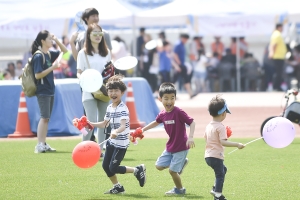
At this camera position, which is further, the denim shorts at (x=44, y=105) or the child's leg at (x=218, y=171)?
the denim shorts at (x=44, y=105)

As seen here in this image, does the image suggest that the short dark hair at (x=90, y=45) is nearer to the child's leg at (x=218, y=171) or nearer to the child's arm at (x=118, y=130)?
the child's arm at (x=118, y=130)

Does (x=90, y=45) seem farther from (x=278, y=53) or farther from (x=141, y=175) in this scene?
(x=278, y=53)

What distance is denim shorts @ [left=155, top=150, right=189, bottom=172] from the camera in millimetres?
8023

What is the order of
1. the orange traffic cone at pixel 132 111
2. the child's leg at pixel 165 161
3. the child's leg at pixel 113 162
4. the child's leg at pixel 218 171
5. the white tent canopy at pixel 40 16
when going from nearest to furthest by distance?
the child's leg at pixel 218 171
the child's leg at pixel 165 161
the child's leg at pixel 113 162
the orange traffic cone at pixel 132 111
the white tent canopy at pixel 40 16

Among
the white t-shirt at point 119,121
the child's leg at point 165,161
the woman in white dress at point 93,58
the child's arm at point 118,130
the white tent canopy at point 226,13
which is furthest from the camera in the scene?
the white tent canopy at point 226,13

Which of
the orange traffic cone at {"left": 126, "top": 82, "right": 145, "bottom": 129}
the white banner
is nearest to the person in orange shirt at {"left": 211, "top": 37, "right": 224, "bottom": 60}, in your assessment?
the white banner

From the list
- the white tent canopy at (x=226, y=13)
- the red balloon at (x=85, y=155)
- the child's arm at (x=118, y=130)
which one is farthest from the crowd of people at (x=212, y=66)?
the red balloon at (x=85, y=155)

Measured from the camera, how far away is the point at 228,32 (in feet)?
80.5

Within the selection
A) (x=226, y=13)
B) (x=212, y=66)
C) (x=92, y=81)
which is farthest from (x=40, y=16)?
(x=92, y=81)

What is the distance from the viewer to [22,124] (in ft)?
47.7

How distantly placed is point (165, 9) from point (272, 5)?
10.9 feet

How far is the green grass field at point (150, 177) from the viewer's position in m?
8.13

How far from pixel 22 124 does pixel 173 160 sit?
22.8 feet

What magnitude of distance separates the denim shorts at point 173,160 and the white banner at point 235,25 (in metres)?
16.3
